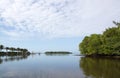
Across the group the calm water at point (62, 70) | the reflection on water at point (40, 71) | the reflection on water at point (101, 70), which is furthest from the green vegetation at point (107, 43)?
the reflection on water at point (101, 70)

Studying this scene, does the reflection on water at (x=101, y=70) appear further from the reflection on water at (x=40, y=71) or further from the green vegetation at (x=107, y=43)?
the green vegetation at (x=107, y=43)

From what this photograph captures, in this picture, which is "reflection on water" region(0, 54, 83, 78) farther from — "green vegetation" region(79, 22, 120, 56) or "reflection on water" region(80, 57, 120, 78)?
"green vegetation" region(79, 22, 120, 56)

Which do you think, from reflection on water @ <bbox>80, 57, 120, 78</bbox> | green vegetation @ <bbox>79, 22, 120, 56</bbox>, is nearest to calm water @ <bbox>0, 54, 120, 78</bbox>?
reflection on water @ <bbox>80, 57, 120, 78</bbox>

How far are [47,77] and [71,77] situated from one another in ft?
7.75

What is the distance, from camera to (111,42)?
5741cm

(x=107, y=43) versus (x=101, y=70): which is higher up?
(x=107, y=43)

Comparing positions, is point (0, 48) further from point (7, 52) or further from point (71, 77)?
point (71, 77)

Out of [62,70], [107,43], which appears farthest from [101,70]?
[107,43]

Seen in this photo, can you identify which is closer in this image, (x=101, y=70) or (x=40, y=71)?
(x=101, y=70)

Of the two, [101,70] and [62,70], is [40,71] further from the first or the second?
[101,70]

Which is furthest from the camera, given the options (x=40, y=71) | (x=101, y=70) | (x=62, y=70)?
(x=62, y=70)

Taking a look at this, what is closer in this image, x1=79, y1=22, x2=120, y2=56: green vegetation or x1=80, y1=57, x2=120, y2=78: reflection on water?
x1=80, y1=57, x2=120, y2=78: reflection on water

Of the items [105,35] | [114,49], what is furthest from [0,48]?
[114,49]

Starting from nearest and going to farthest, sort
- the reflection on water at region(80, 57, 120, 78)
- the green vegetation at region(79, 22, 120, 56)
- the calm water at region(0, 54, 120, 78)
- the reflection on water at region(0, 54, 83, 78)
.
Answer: the reflection on water at region(80, 57, 120, 78) → the calm water at region(0, 54, 120, 78) → the reflection on water at region(0, 54, 83, 78) → the green vegetation at region(79, 22, 120, 56)
